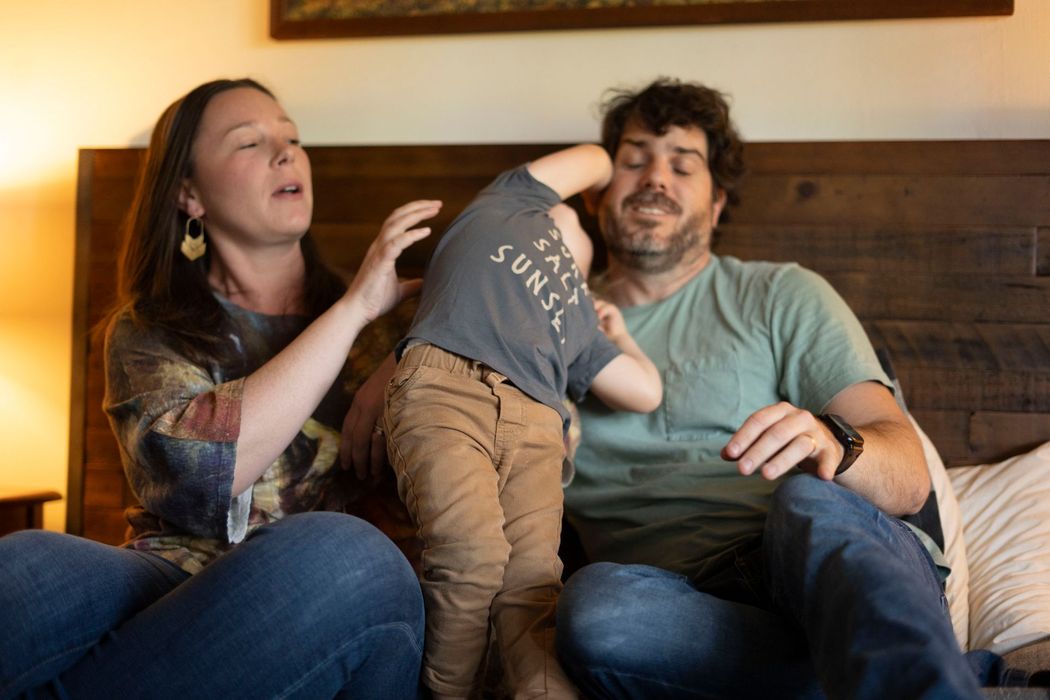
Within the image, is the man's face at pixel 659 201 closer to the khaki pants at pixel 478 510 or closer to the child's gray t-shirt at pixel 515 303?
the child's gray t-shirt at pixel 515 303

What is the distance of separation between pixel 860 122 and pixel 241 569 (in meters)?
1.62

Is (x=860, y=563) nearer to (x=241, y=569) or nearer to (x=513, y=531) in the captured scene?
(x=513, y=531)

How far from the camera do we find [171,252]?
1742 mm

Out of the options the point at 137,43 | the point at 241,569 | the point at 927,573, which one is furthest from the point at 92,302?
the point at 927,573

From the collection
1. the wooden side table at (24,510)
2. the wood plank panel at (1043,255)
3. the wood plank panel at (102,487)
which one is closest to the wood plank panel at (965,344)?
the wood plank panel at (1043,255)

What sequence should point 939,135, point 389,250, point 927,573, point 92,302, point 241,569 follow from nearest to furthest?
point 241,569 < point 927,573 < point 389,250 < point 939,135 < point 92,302

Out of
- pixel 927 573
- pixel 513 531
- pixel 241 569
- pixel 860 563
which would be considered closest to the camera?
pixel 860 563

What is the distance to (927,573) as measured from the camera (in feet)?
4.13

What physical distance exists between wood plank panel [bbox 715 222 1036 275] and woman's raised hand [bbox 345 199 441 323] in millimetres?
815

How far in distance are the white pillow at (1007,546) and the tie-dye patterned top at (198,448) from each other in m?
1.06

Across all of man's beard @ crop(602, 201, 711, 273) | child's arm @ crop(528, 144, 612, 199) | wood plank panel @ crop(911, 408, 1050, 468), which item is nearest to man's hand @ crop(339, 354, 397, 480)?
child's arm @ crop(528, 144, 612, 199)

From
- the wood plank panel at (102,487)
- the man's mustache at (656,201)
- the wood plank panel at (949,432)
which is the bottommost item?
the wood plank panel at (102,487)

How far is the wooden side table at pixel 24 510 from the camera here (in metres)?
2.18

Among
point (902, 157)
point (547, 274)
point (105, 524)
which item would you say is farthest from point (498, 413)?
point (105, 524)
